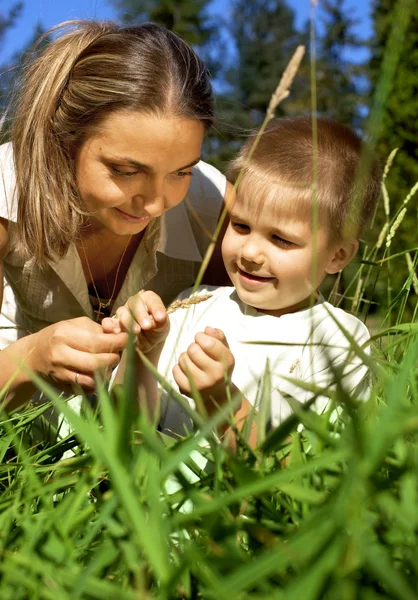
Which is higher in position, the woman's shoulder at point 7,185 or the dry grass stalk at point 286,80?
the dry grass stalk at point 286,80

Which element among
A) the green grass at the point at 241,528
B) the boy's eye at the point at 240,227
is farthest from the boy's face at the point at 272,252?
the green grass at the point at 241,528

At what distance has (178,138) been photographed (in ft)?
7.66

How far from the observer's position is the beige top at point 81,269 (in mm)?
2736

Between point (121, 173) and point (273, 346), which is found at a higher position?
point (121, 173)

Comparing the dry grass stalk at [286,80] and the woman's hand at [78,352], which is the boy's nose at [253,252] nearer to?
the woman's hand at [78,352]

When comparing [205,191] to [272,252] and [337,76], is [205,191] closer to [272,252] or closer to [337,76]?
A: [272,252]

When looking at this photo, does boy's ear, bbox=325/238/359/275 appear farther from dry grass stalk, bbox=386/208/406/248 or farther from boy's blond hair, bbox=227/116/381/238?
dry grass stalk, bbox=386/208/406/248

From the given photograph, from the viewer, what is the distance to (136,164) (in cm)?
228

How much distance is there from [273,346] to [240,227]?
0.38 meters

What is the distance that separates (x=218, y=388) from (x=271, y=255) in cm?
65

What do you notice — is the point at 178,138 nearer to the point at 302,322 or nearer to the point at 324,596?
the point at 302,322

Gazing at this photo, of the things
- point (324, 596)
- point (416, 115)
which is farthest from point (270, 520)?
point (416, 115)

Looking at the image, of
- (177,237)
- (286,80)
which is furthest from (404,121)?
(286,80)

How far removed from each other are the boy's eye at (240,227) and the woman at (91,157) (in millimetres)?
151
